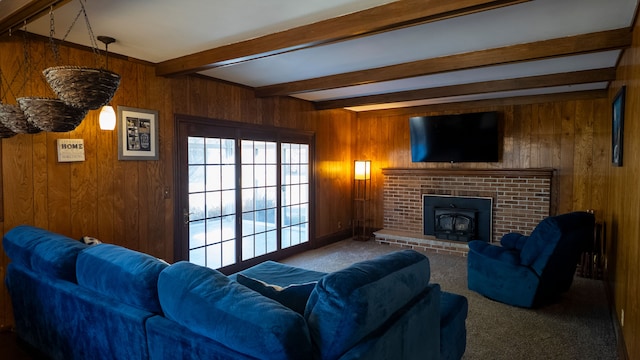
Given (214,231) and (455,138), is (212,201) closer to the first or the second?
(214,231)

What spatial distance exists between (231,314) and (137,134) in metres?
2.93

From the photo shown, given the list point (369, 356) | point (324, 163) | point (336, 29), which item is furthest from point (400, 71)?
point (369, 356)

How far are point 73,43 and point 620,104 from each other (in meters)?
4.80

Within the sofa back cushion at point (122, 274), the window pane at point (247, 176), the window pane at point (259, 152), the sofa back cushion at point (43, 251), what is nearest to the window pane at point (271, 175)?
the window pane at point (259, 152)

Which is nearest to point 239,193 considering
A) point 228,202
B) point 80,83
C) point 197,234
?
point 228,202

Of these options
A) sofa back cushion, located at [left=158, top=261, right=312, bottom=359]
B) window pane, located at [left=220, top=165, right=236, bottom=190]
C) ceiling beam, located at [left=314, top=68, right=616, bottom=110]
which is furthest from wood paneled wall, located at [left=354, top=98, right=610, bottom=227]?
sofa back cushion, located at [left=158, top=261, right=312, bottom=359]

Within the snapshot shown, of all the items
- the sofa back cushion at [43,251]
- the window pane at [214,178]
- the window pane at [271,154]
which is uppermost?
the window pane at [271,154]

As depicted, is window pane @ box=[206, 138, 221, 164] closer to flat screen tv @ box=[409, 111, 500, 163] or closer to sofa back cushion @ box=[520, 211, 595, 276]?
flat screen tv @ box=[409, 111, 500, 163]

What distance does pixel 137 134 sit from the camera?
3838 millimetres

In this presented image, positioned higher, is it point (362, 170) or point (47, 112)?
point (47, 112)

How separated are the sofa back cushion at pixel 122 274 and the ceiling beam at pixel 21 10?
4.74 feet

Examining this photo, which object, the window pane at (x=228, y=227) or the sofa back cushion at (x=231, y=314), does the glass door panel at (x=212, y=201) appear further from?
the sofa back cushion at (x=231, y=314)

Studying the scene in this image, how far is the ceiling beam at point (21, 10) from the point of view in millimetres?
2150

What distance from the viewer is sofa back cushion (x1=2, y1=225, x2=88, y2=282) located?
229 cm
